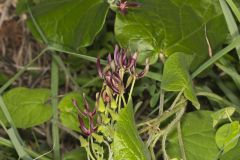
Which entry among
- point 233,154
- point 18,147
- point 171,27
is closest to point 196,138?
point 233,154

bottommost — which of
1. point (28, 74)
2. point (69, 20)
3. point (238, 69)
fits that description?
point (28, 74)

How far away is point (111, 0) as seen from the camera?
1.10 metres

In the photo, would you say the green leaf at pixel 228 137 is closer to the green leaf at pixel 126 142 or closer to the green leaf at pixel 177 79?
the green leaf at pixel 177 79

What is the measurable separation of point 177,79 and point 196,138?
188mm

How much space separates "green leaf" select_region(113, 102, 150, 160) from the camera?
0.74 metres

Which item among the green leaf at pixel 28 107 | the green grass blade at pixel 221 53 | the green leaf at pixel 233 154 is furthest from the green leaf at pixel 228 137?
the green leaf at pixel 28 107

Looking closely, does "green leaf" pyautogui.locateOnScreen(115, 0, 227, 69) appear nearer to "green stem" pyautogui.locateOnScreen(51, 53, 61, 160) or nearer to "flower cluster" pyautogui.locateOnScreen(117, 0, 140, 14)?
"flower cluster" pyautogui.locateOnScreen(117, 0, 140, 14)

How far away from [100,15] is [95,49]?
0.33 metres

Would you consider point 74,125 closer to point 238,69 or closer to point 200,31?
point 200,31

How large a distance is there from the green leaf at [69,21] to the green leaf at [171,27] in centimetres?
6

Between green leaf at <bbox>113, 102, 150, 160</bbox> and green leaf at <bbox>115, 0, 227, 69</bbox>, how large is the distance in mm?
385

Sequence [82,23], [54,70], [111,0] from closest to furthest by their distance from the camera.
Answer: [111,0]
[82,23]
[54,70]

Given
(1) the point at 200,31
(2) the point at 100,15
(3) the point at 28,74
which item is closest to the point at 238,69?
(1) the point at 200,31

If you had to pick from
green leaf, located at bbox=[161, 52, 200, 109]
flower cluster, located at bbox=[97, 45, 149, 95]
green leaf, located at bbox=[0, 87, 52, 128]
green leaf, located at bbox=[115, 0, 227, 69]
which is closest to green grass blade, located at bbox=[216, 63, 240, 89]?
green leaf, located at bbox=[115, 0, 227, 69]
